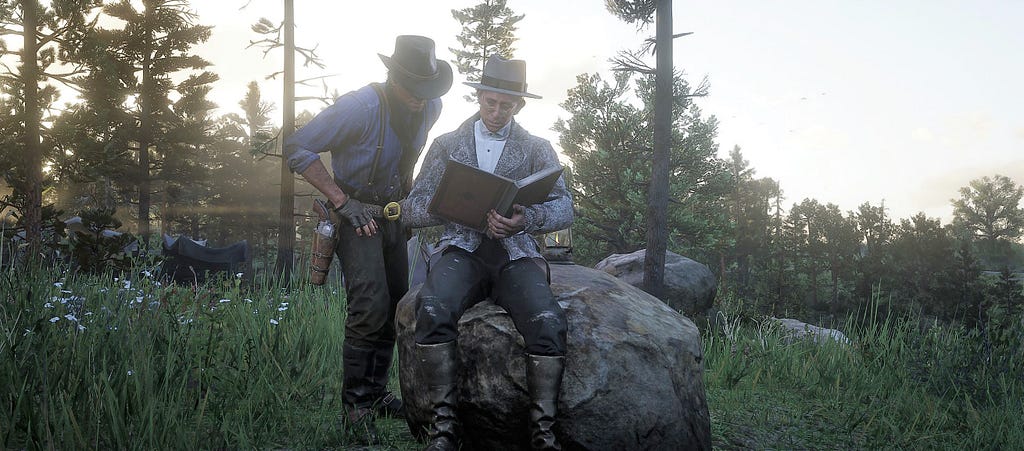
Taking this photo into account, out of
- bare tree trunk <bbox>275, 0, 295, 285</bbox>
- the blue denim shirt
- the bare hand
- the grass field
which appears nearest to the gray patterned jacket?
the bare hand

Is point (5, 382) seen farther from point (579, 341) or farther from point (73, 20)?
point (73, 20)

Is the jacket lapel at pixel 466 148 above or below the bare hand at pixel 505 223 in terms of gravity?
above

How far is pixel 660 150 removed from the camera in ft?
50.5

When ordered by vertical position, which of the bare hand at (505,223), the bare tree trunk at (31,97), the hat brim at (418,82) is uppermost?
the bare tree trunk at (31,97)

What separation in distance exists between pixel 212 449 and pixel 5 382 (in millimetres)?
1057

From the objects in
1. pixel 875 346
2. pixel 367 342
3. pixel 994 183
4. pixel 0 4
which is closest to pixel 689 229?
pixel 875 346

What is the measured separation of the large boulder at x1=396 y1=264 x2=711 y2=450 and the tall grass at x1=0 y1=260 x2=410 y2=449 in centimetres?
69

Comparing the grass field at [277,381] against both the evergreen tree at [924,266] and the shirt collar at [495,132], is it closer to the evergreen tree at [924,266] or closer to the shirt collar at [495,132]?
the shirt collar at [495,132]

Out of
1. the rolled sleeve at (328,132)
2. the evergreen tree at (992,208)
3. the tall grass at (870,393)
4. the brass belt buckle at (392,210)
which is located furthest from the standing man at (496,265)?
the evergreen tree at (992,208)

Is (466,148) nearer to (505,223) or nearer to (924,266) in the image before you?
(505,223)

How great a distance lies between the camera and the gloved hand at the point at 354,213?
4043mm

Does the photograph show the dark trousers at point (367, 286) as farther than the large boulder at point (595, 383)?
Yes

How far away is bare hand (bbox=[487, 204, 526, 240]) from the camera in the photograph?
11.8ft

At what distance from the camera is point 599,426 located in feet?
11.2
